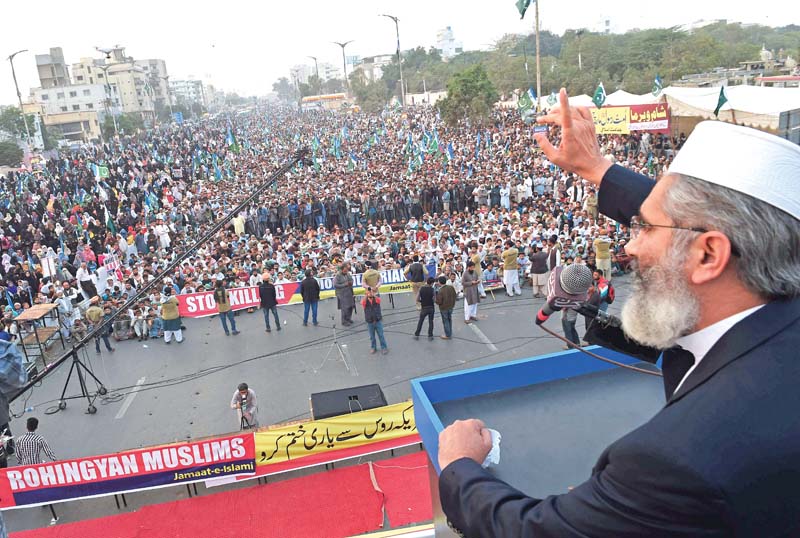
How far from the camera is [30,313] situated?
1063 centimetres

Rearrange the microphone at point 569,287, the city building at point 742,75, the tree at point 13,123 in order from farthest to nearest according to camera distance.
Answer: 1. the tree at point 13,123
2. the city building at point 742,75
3. the microphone at point 569,287

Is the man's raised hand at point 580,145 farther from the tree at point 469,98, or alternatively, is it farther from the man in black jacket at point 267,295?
the tree at point 469,98

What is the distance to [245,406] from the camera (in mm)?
8156

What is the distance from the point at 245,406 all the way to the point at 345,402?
5.07 ft

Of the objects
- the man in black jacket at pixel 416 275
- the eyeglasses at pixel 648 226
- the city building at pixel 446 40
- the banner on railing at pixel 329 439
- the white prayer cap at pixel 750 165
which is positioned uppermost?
the city building at pixel 446 40

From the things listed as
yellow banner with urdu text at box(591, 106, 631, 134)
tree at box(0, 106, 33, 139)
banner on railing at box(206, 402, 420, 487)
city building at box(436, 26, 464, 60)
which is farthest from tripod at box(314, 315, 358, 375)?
city building at box(436, 26, 464, 60)

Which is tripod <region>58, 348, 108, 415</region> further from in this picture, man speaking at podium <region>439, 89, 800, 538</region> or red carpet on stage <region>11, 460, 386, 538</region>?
man speaking at podium <region>439, 89, 800, 538</region>

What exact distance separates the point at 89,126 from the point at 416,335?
2872 inches

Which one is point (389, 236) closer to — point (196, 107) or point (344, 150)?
point (344, 150)

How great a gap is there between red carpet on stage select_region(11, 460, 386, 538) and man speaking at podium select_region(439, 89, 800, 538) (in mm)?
5758

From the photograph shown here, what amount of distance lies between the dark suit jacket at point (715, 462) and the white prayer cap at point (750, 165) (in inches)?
8.5

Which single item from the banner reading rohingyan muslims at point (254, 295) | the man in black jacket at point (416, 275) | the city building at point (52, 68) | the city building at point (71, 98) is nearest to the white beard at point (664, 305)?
the man in black jacket at point (416, 275)

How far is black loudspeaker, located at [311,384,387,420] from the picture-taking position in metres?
7.46

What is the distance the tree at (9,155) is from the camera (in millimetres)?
41000
